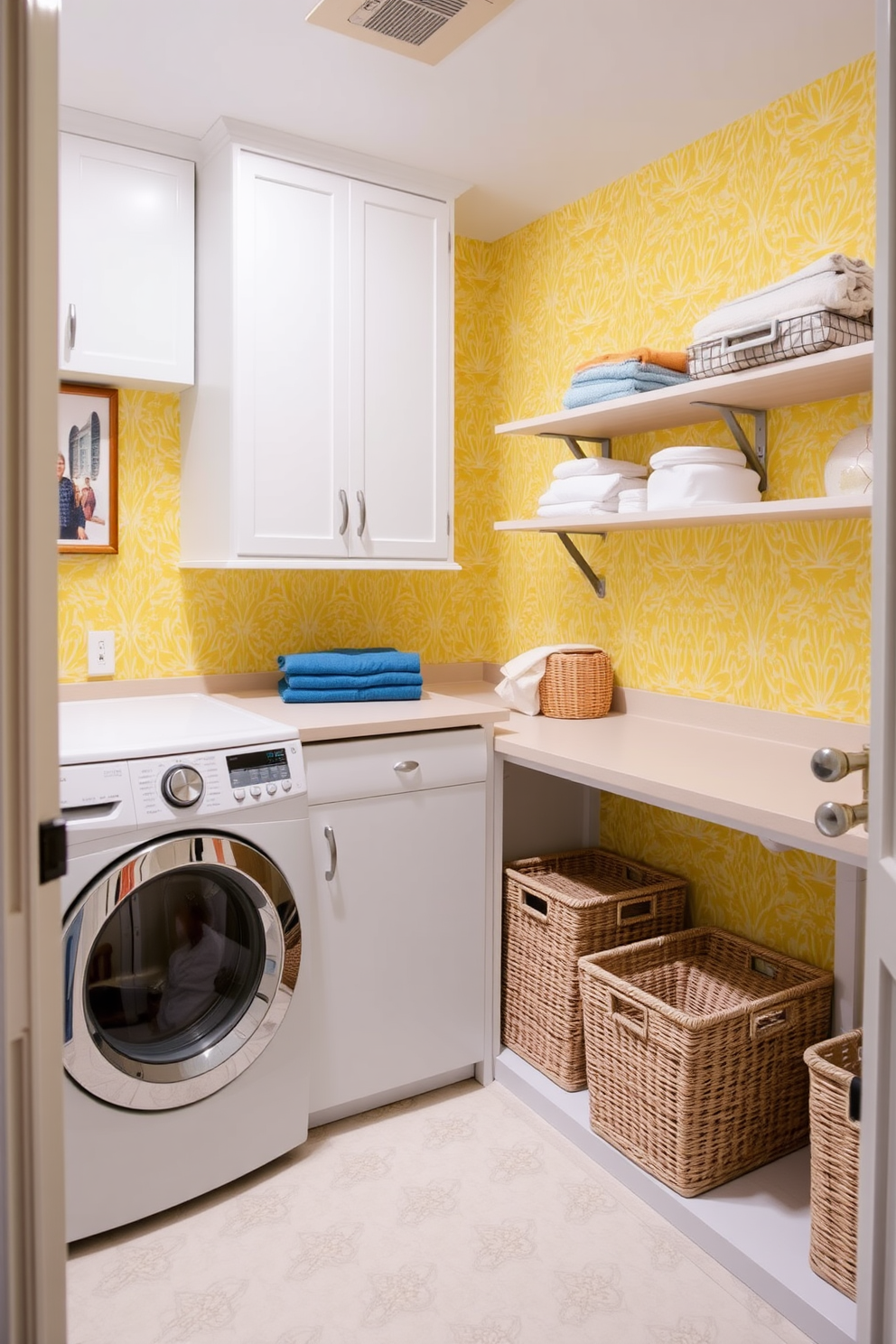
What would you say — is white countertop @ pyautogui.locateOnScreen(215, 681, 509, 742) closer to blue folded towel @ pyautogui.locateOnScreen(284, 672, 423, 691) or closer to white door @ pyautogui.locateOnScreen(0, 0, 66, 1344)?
blue folded towel @ pyautogui.locateOnScreen(284, 672, 423, 691)

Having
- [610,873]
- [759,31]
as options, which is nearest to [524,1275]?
[610,873]

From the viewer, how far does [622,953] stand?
221cm

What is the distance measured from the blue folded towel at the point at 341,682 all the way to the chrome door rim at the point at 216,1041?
0.62 metres

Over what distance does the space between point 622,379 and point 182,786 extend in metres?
1.34

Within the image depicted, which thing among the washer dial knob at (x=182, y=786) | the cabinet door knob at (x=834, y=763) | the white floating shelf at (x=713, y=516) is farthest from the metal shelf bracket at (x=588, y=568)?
the cabinet door knob at (x=834, y=763)

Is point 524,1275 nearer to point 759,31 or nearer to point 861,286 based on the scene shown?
point 861,286

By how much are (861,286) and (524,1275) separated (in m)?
1.92

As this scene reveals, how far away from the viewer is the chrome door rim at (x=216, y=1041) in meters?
1.75

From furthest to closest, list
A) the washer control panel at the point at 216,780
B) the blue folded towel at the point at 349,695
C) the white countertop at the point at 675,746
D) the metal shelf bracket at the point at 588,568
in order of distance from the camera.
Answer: the metal shelf bracket at the point at 588,568 → the blue folded towel at the point at 349,695 → the washer control panel at the point at 216,780 → the white countertop at the point at 675,746

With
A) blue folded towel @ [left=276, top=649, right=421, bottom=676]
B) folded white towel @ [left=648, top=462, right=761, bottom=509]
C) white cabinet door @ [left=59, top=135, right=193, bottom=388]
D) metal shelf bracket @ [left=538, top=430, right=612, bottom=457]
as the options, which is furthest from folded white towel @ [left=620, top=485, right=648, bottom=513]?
white cabinet door @ [left=59, top=135, right=193, bottom=388]

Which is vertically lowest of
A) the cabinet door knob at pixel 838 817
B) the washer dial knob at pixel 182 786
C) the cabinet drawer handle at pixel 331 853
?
the cabinet drawer handle at pixel 331 853

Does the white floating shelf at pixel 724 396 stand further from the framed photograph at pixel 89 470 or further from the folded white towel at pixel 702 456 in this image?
the framed photograph at pixel 89 470

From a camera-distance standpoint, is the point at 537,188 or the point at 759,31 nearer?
the point at 759,31

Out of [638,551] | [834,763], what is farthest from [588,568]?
[834,763]
